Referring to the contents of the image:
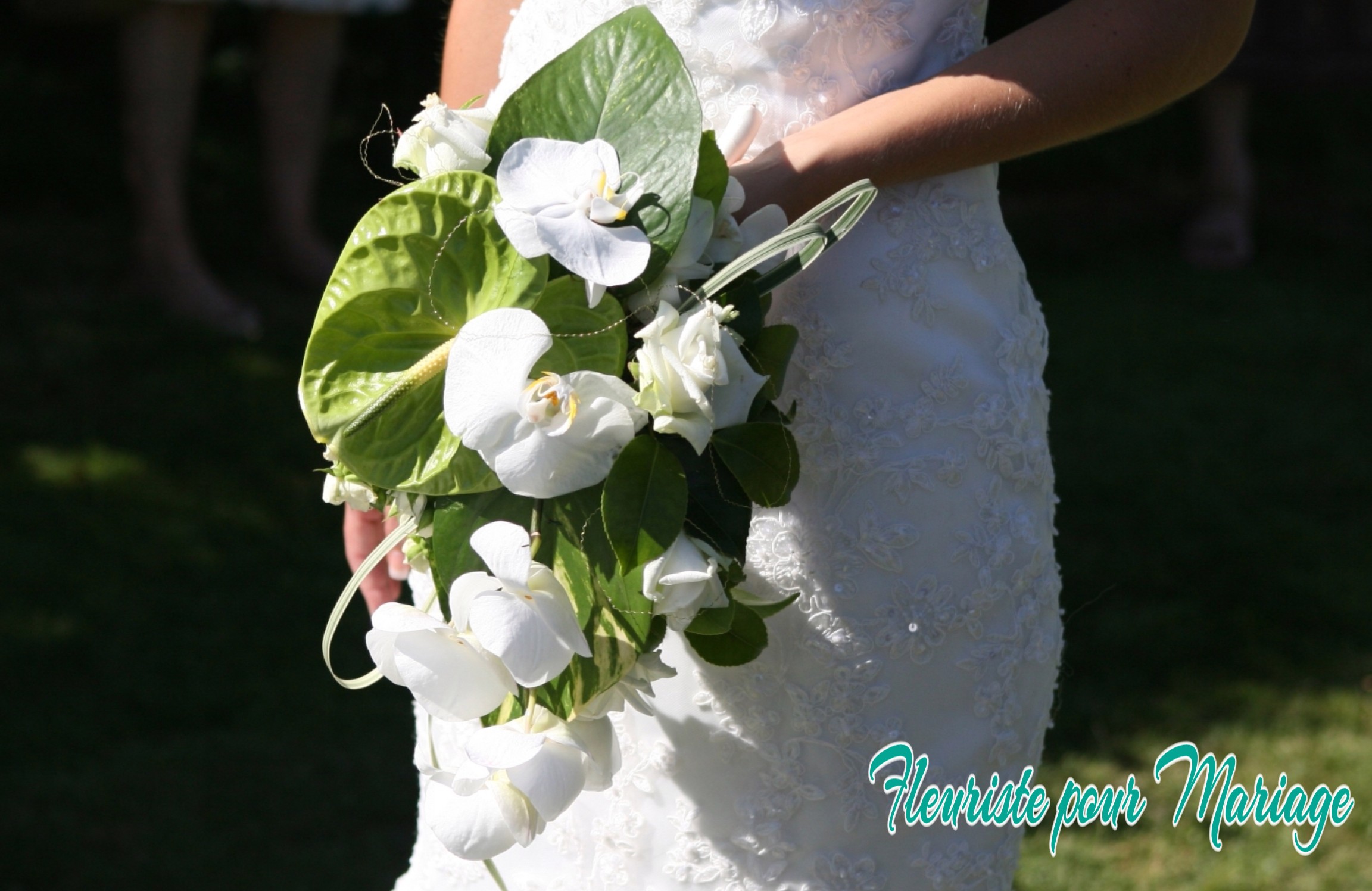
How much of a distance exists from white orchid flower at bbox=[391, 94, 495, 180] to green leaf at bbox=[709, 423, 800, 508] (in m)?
0.32

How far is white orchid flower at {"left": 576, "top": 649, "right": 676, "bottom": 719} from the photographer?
122 centimetres

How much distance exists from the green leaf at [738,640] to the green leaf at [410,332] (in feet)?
0.81

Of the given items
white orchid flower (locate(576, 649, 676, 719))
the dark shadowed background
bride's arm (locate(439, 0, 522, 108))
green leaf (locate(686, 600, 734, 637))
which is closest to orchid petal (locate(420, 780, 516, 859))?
white orchid flower (locate(576, 649, 676, 719))

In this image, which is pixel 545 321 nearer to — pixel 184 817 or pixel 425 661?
pixel 425 661

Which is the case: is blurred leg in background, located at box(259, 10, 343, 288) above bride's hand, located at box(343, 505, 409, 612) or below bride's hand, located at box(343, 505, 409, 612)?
below

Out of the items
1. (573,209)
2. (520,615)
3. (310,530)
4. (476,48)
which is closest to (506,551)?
(520,615)

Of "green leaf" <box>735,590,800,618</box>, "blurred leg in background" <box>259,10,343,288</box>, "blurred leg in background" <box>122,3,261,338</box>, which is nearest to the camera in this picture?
"green leaf" <box>735,590,800,618</box>

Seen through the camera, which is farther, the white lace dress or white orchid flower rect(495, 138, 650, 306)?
the white lace dress

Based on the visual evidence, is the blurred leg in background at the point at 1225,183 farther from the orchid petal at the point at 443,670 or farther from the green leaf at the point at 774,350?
the orchid petal at the point at 443,670

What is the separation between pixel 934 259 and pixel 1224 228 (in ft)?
19.4

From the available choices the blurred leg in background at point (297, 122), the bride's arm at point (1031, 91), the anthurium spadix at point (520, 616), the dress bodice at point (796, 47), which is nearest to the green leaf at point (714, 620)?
the anthurium spadix at point (520, 616)

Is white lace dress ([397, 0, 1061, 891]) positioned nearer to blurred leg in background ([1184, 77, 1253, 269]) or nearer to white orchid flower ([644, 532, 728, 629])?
white orchid flower ([644, 532, 728, 629])

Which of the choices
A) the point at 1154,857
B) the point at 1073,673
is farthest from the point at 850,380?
the point at 1073,673

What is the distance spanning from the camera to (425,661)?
115cm
